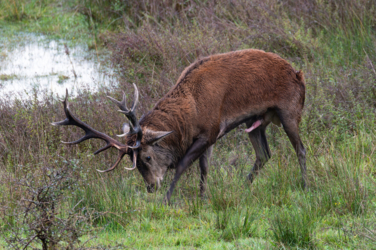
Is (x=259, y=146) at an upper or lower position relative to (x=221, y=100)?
lower

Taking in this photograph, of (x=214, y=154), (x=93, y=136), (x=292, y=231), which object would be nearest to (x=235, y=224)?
(x=292, y=231)

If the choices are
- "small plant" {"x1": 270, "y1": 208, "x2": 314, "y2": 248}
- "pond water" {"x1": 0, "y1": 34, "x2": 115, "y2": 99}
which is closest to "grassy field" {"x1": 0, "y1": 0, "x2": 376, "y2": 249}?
"small plant" {"x1": 270, "y1": 208, "x2": 314, "y2": 248}

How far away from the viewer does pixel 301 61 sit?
9.82 metres

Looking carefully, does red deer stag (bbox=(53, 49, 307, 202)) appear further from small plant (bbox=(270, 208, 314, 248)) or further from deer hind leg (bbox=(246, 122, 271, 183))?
small plant (bbox=(270, 208, 314, 248))

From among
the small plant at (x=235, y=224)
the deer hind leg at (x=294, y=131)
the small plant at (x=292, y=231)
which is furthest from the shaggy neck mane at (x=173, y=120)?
the small plant at (x=292, y=231)

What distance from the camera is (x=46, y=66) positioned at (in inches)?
453

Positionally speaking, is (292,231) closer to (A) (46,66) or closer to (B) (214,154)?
(B) (214,154)

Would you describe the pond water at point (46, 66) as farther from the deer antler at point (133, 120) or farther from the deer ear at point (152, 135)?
the deer antler at point (133, 120)

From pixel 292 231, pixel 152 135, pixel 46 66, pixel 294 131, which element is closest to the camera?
pixel 292 231

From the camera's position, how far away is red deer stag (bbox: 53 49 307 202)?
6.11 meters

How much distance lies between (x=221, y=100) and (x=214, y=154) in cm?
133

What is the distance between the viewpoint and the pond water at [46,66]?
1022 cm

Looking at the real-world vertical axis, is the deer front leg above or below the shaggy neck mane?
below

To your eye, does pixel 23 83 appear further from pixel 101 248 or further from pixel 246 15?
pixel 101 248
